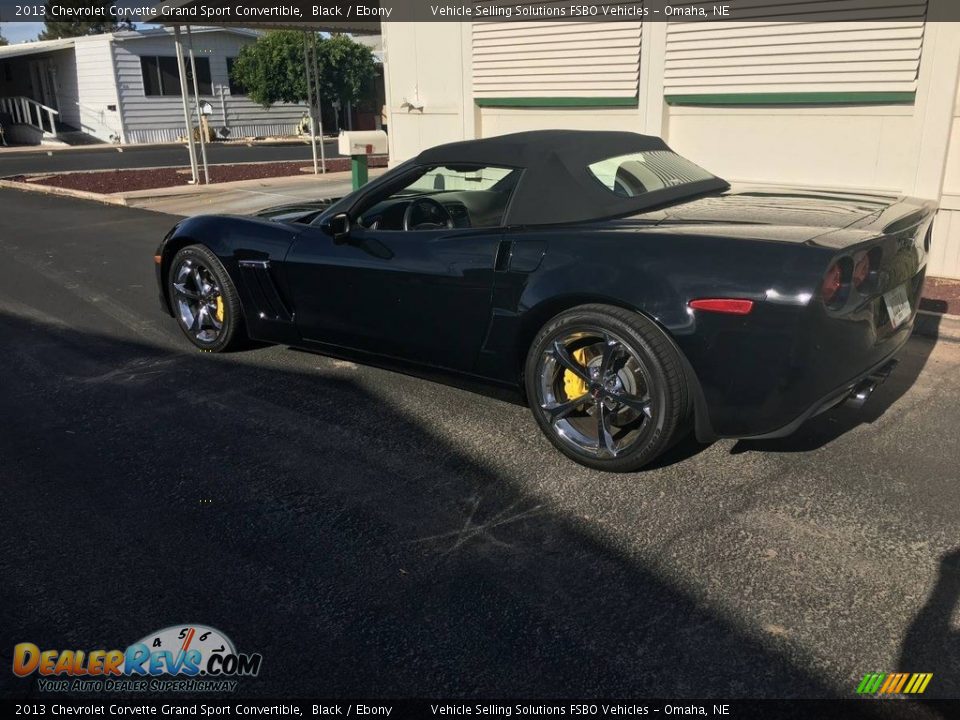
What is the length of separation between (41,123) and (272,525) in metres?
34.8

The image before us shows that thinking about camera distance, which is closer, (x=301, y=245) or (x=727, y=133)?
(x=301, y=245)

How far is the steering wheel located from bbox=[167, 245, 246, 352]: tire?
132 centimetres

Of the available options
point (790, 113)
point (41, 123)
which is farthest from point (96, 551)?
point (41, 123)

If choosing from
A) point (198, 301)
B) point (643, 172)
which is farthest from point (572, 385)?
point (198, 301)

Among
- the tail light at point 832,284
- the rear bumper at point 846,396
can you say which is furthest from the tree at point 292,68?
the tail light at point 832,284

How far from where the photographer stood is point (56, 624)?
8.48ft

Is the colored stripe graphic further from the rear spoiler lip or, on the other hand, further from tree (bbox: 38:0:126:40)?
tree (bbox: 38:0:126:40)

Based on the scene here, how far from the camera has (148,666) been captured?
7.99 feet

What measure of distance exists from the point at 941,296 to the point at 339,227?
4.91 meters

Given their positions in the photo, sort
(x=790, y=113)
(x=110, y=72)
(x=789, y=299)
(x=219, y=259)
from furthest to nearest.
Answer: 1. (x=110, y=72)
2. (x=790, y=113)
3. (x=219, y=259)
4. (x=789, y=299)

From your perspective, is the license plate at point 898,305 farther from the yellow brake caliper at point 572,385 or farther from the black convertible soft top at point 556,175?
the yellow brake caliper at point 572,385

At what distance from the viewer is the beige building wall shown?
6.91 meters

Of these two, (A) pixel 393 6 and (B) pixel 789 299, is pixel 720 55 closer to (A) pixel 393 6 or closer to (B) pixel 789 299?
(A) pixel 393 6

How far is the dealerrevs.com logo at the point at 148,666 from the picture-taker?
2.37 m
